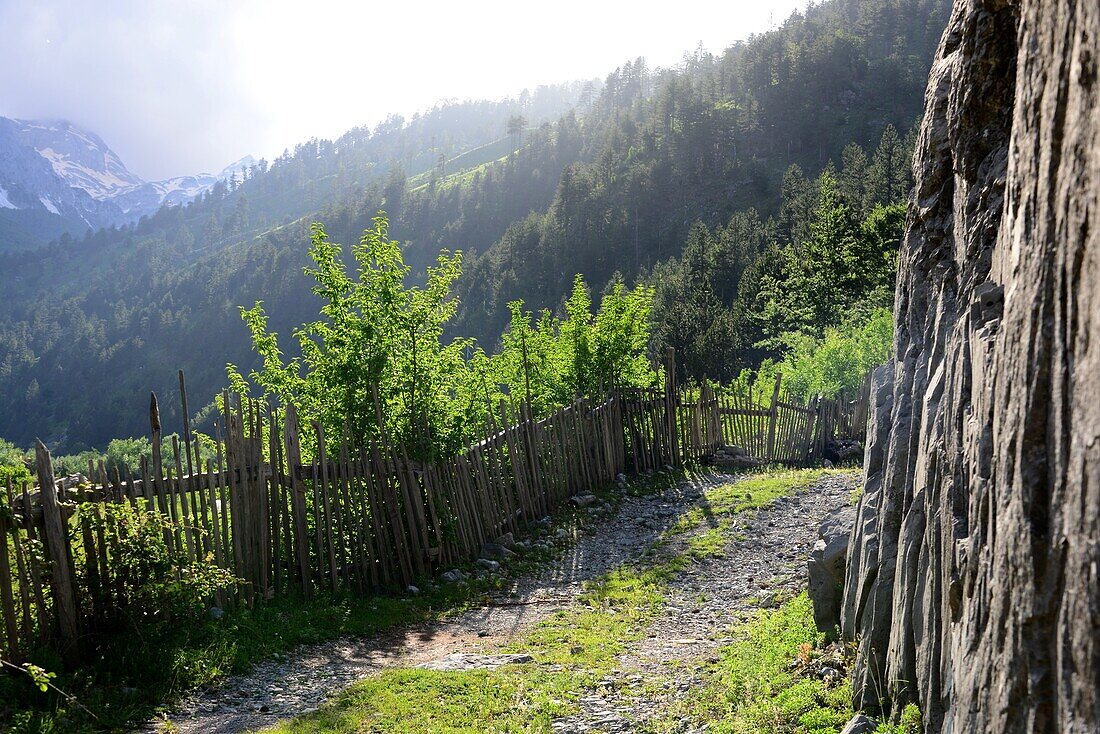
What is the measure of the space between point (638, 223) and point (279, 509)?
318 ft

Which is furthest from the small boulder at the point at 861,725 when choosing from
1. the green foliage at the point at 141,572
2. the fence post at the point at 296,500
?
the fence post at the point at 296,500

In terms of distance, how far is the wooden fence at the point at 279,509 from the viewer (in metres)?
6.07

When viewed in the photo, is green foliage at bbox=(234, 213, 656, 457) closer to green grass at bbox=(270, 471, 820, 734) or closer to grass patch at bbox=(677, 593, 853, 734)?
green grass at bbox=(270, 471, 820, 734)

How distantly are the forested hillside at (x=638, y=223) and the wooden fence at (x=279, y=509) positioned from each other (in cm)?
2454

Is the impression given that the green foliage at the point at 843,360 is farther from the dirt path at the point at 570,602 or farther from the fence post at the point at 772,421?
the dirt path at the point at 570,602

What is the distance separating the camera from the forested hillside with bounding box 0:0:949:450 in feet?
195

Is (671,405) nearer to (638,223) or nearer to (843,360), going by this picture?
(843,360)

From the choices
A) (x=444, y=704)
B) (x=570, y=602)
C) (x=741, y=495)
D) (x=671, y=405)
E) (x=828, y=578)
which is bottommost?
(x=741, y=495)

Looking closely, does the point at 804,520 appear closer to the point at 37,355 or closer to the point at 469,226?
the point at 469,226

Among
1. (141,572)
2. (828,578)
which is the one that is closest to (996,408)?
(828,578)

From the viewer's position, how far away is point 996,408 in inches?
121

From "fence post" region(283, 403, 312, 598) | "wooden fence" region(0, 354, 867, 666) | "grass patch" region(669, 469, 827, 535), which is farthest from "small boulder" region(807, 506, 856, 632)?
"grass patch" region(669, 469, 827, 535)

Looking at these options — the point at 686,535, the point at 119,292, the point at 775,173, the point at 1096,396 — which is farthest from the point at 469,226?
the point at 1096,396

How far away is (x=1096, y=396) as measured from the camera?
219 centimetres
